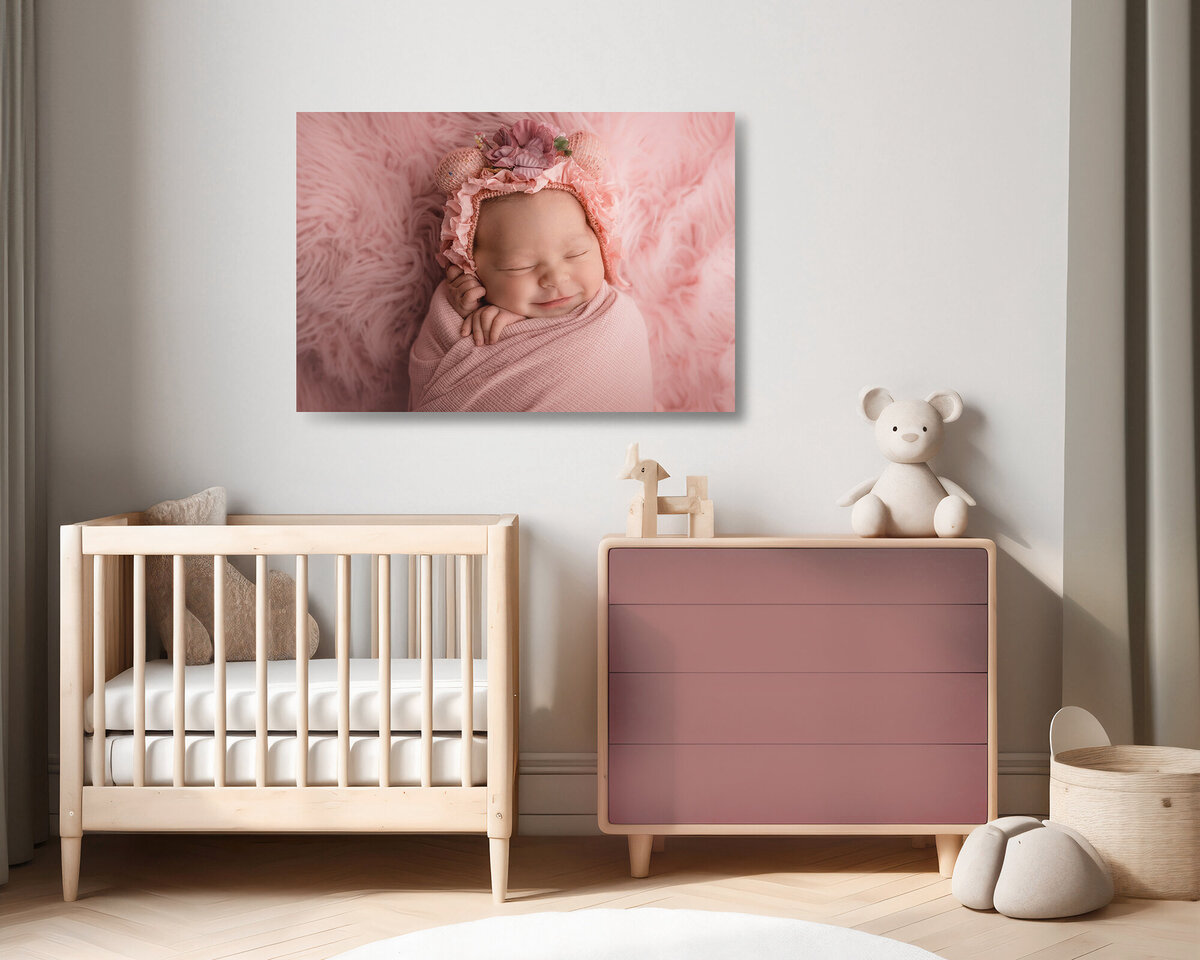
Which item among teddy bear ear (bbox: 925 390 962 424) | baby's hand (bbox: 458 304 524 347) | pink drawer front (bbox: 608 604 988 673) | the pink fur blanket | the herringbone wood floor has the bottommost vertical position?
the herringbone wood floor

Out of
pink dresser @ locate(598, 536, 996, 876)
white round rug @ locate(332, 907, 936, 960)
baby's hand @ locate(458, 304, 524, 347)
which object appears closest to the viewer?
white round rug @ locate(332, 907, 936, 960)

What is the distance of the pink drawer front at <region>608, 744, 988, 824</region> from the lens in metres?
2.12

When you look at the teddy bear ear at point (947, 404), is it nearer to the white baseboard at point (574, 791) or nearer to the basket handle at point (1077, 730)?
the basket handle at point (1077, 730)

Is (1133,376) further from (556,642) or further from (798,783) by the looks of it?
(556,642)

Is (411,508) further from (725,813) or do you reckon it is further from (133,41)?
(133,41)

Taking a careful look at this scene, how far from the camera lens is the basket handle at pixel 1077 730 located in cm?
226

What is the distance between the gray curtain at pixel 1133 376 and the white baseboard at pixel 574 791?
23cm

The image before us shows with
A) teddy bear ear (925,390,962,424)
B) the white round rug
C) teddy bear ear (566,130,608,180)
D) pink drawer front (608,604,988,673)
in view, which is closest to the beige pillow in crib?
pink drawer front (608,604,988,673)

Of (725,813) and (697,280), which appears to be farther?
(697,280)

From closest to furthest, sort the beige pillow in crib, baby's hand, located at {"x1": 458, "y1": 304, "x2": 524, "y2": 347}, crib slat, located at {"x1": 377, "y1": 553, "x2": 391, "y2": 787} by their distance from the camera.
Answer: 1. crib slat, located at {"x1": 377, "y1": 553, "x2": 391, "y2": 787}
2. the beige pillow in crib
3. baby's hand, located at {"x1": 458, "y1": 304, "x2": 524, "y2": 347}

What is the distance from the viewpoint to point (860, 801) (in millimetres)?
2119

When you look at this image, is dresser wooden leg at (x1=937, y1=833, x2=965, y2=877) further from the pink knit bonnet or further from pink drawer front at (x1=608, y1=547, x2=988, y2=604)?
the pink knit bonnet

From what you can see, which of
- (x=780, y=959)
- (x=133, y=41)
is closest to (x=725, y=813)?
(x=780, y=959)

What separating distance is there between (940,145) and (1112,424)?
77 centimetres
